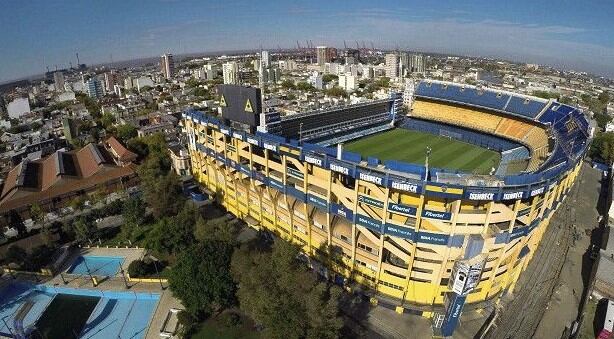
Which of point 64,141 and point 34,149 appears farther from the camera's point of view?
point 64,141

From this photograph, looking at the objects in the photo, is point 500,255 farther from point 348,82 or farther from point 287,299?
point 348,82

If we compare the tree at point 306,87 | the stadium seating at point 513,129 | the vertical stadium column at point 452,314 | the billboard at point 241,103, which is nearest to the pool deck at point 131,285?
the billboard at point 241,103

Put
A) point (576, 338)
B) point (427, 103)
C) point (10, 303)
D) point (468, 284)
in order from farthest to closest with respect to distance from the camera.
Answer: point (427, 103) → point (10, 303) → point (576, 338) → point (468, 284)

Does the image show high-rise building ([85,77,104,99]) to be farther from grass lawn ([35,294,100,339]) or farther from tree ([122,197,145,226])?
grass lawn ([35,294,100,339])

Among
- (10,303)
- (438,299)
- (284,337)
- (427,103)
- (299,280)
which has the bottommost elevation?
(10,303)

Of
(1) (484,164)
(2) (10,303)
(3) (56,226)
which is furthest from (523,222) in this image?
(3) (56,226)

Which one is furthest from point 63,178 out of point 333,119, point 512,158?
point 512,158

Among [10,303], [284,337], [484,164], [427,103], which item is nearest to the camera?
[284,337]

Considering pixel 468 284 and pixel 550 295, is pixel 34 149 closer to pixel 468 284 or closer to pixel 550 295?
pixel 468 284
